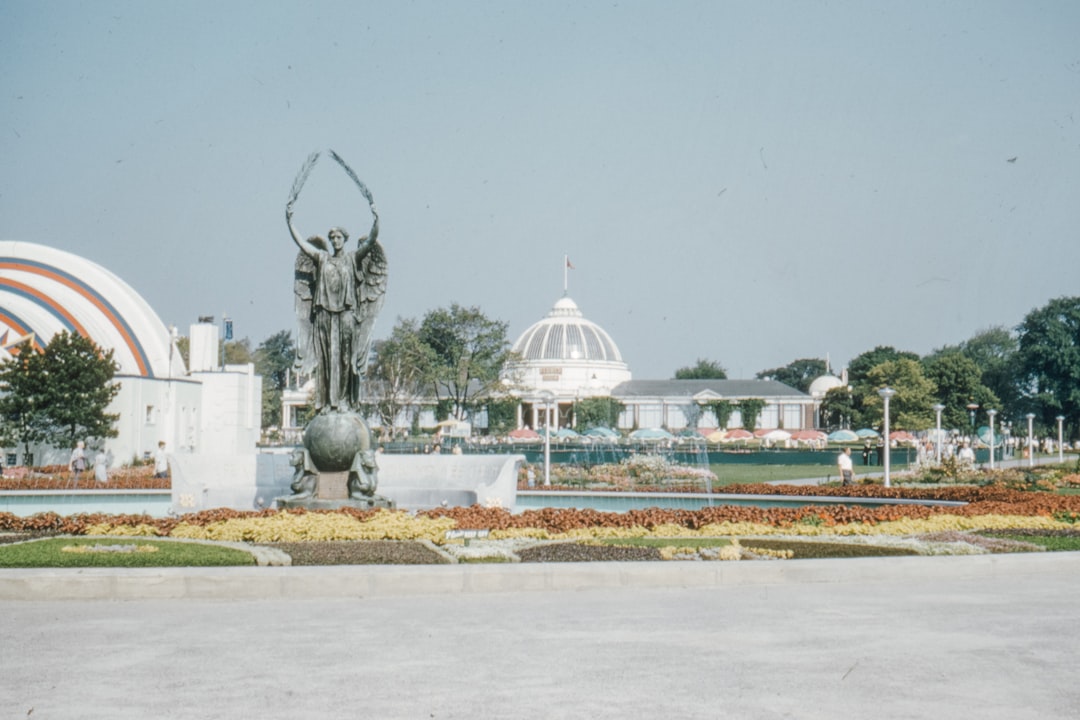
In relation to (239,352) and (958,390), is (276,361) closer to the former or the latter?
(239,352)

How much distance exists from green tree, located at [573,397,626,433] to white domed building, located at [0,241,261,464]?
71129 mm

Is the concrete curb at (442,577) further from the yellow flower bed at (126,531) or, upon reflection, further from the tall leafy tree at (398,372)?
the tall leafy tree at (398,372)

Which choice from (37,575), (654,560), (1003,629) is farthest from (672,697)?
(37,575)

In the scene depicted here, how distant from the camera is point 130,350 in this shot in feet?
132

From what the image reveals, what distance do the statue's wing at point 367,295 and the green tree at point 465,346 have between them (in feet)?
167

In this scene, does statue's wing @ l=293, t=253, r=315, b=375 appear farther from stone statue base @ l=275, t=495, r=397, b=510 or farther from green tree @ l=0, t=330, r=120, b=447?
green tree @ l=0, t=330, r=120, b=447

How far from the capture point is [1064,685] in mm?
6371

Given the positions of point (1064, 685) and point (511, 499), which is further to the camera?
point (511, 499)

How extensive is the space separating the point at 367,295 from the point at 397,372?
151 feet

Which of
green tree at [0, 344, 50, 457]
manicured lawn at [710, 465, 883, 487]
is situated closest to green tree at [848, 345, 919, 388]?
manicured lawn at [710, 465, 883, 487]

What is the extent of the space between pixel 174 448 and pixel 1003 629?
3501cm

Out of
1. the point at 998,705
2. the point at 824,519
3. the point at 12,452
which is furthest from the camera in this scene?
the point at 12,452

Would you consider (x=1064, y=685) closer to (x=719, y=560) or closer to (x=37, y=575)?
(x=719, y=560)

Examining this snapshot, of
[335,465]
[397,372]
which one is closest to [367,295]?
[335,465]
